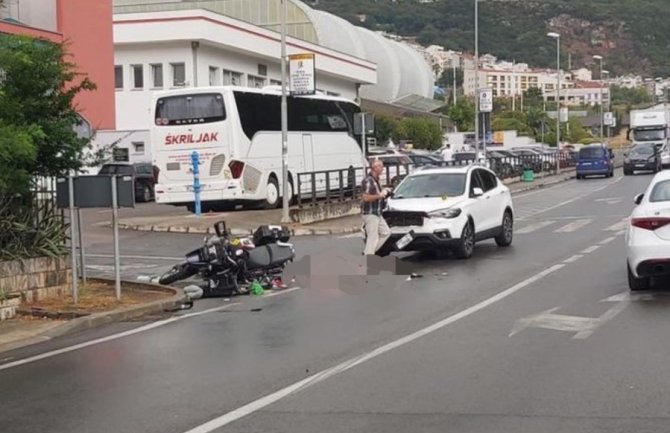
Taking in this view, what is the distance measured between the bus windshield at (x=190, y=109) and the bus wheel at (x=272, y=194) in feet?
9.33

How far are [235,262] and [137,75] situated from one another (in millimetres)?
45803

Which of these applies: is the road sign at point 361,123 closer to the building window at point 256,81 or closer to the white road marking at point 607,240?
the white road marking at point 607,240

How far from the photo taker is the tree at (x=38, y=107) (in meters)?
13.4

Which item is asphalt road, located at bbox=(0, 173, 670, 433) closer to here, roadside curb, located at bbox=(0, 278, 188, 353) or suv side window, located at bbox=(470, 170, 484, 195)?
roadside curb, located at bbox=(0, 278, 188, 353)

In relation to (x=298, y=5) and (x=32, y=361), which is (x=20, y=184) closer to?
(x=32, y=361)

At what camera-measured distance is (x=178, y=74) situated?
5834 centimetres

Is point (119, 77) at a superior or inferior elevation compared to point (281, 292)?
superior

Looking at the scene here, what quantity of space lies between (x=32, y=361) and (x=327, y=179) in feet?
69.2

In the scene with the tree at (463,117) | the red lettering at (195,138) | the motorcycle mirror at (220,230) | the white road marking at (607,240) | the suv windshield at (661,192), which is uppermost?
the tree at (463,117)

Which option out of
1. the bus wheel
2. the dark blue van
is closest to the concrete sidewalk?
the bus wheel

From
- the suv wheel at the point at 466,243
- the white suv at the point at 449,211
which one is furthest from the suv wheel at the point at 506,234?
the suv wheel at the point at 466,243

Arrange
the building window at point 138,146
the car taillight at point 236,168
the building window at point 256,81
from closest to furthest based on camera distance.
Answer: the car taillight at point 236,168 < the building window at point 138,146 < the building window at point 256,81

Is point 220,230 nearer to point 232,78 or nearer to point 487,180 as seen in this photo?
point 487,180

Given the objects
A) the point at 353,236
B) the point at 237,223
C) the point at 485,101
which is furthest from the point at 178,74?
the point at 353,236
